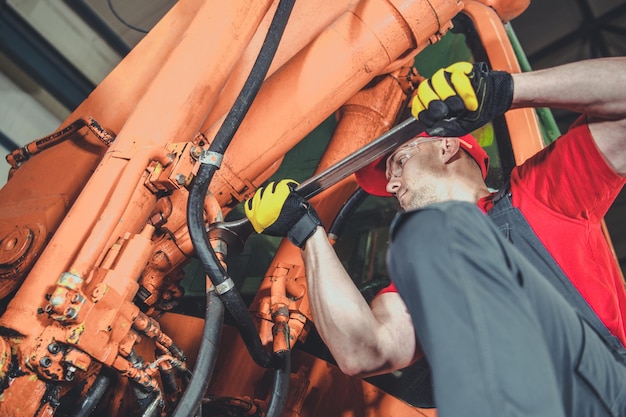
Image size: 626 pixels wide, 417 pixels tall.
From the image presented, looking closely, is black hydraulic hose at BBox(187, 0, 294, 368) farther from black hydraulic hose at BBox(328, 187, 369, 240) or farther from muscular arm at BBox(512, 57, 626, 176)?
muscular arm at BBox(512, 57, 626, 176)

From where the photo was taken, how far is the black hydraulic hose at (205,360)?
1047mm

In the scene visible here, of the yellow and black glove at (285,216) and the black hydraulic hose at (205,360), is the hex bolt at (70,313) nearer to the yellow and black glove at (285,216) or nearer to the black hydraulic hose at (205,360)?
the black hydraulic hose at (205,360)

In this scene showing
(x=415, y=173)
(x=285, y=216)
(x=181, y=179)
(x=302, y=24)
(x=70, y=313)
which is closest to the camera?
(x=70, y=313)

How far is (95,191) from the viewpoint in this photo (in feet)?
4.20

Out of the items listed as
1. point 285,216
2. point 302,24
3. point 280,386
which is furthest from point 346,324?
point 302,24

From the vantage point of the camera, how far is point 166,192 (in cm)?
→ 135

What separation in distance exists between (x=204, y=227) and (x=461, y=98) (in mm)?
875

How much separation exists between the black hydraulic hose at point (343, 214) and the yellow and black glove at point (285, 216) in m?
0.45

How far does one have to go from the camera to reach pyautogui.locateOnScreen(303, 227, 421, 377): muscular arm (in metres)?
1.29

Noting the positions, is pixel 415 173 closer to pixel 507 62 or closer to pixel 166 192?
pixel 166 192

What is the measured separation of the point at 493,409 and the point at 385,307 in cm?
98

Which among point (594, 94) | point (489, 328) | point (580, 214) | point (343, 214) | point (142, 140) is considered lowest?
point (489, 328)

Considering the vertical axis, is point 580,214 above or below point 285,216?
above

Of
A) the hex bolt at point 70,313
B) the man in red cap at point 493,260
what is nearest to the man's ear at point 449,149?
the man in red cap at point 493,260
